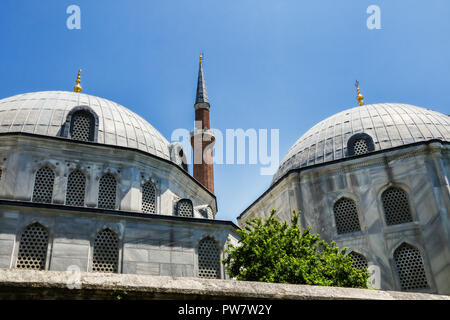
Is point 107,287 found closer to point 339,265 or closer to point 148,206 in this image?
point 339,265

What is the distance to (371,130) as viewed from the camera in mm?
18891

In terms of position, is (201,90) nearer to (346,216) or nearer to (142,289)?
(346,216)

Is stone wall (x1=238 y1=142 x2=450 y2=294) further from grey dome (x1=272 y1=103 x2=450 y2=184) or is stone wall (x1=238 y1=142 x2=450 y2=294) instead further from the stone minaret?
the stone minaret

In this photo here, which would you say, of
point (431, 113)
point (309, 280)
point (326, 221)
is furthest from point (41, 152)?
point (431, 113)

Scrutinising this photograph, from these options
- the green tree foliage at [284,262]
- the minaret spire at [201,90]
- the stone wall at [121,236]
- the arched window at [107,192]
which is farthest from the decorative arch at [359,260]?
the minaret spire at [201,90]

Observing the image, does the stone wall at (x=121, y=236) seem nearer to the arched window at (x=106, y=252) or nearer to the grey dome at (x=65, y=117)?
the arched window at (x=106, y=252)

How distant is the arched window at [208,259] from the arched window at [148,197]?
8.69 ft

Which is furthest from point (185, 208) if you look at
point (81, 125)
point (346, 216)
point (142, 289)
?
point (142, 289)

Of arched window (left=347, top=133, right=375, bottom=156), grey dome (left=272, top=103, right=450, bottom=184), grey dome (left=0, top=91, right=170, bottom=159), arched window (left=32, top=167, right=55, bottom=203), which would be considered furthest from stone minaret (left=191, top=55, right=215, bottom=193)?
arched window (left=32, top=167, right=55, bottom=203)

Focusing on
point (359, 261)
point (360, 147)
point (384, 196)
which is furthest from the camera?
point (360, 147)

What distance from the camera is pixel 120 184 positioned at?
48.7 feet

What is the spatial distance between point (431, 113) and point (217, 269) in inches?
526

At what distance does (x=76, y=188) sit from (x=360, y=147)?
11527mm

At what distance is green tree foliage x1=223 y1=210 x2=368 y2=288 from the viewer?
11648 mm
